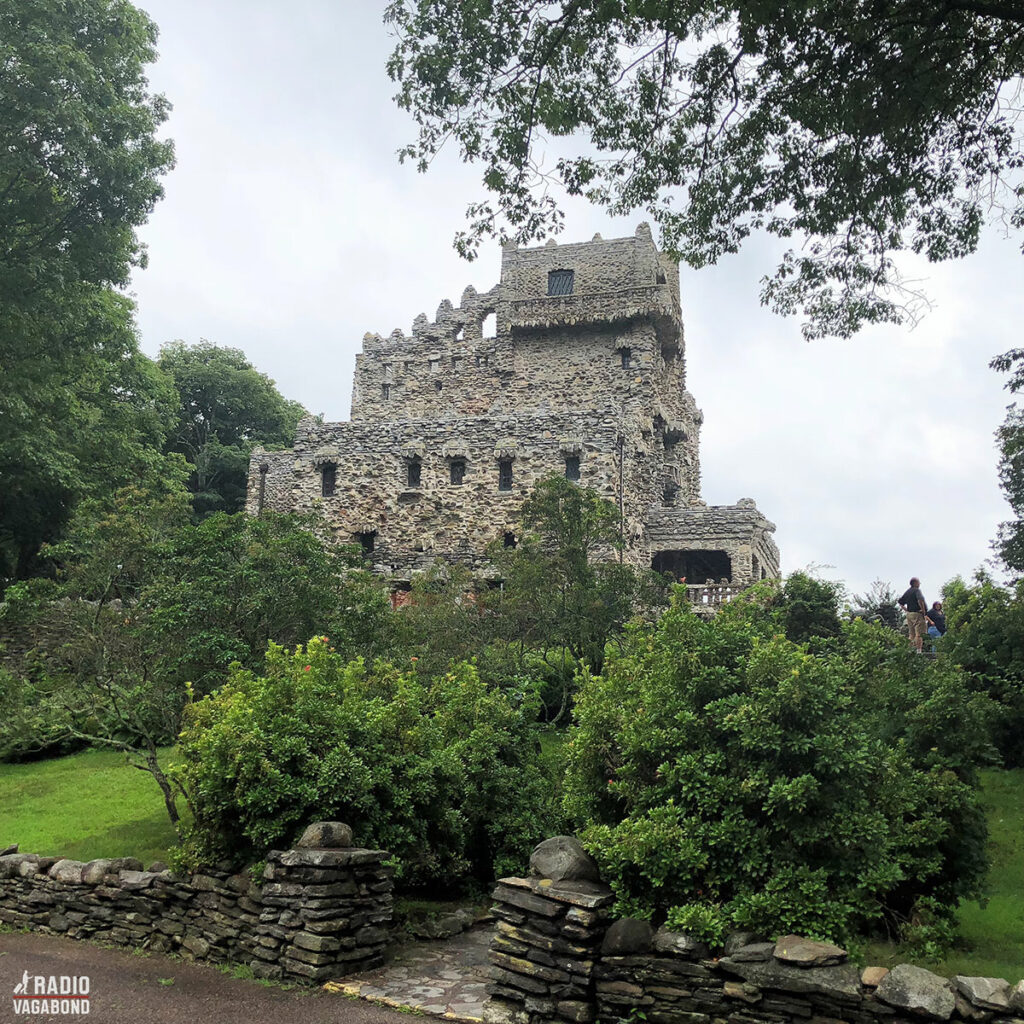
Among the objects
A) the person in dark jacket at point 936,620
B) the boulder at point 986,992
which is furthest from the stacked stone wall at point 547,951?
the person in dark jacket at point 936,620

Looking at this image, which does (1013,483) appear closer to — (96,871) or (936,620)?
(936,620)

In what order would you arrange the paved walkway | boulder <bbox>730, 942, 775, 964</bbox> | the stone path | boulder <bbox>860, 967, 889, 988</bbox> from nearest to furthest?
boulder <bbox>860, 967, 889, 988</bbox> → boulder <bbox>730, 942, 775, 964</bbox> → the paved walkway → the stone path

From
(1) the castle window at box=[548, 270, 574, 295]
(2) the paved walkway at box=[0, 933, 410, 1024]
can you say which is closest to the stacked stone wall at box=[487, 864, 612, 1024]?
(2) the paved walkway at box=[0, 933, 410, 1024]

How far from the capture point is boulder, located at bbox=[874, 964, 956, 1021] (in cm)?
584

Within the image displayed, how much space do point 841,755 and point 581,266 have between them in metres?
→ 31.7

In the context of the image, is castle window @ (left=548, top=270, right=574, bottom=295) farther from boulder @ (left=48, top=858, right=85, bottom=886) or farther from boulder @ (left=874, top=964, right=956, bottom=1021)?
boulder @ (left=874, top=964, right=956, bottom=1021)

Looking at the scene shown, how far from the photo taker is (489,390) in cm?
3684

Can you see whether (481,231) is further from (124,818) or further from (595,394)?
(595,394)

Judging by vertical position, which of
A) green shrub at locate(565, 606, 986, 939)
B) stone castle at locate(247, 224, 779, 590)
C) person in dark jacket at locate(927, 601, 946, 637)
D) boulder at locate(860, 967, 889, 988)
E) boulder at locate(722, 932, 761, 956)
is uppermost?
stone castle at locate(247, 224, 779, 590)

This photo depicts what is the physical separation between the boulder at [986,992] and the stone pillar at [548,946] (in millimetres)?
2759

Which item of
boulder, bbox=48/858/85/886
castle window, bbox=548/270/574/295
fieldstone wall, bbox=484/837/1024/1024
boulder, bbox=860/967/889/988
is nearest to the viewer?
fieldstone wall, bbox=484/837/1024/1024

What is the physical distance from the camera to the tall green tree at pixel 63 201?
Answer: 19219 millimetres

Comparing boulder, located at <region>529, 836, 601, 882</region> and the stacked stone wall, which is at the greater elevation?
boulder, located at <region>529, 836, 601, 882</region>

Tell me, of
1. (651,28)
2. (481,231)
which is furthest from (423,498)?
(651,28)
